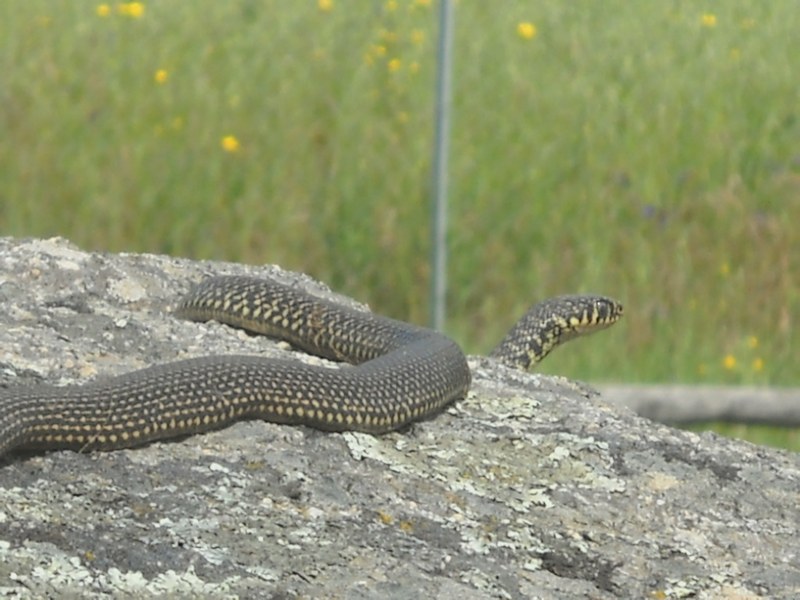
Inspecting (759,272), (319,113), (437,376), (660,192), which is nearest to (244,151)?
(319,113)

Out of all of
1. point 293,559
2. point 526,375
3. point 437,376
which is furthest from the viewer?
point 526,375

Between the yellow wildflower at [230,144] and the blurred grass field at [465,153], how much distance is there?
1cm

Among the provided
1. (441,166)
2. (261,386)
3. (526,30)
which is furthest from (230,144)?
(261,386)

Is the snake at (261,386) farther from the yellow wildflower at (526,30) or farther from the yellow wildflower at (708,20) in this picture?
the yellow wildflower at (708,20)

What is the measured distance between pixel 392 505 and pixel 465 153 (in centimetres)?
492

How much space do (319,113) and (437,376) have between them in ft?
15.1

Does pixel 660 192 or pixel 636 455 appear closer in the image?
pixel 636 455

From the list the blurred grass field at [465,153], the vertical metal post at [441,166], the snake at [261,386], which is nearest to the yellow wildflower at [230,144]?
the blurred grass field at [465,153]

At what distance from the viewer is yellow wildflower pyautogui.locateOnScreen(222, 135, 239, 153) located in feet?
29.6

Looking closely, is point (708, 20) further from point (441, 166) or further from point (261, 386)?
point (261, 386)

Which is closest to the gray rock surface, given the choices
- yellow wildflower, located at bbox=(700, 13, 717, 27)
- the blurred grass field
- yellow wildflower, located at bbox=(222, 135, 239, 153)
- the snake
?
the snake

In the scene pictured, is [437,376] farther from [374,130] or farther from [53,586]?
[374,130]

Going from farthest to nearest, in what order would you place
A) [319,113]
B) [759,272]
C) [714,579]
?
[319,113] → [759,272] → [714,579]

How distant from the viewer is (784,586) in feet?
13.0
